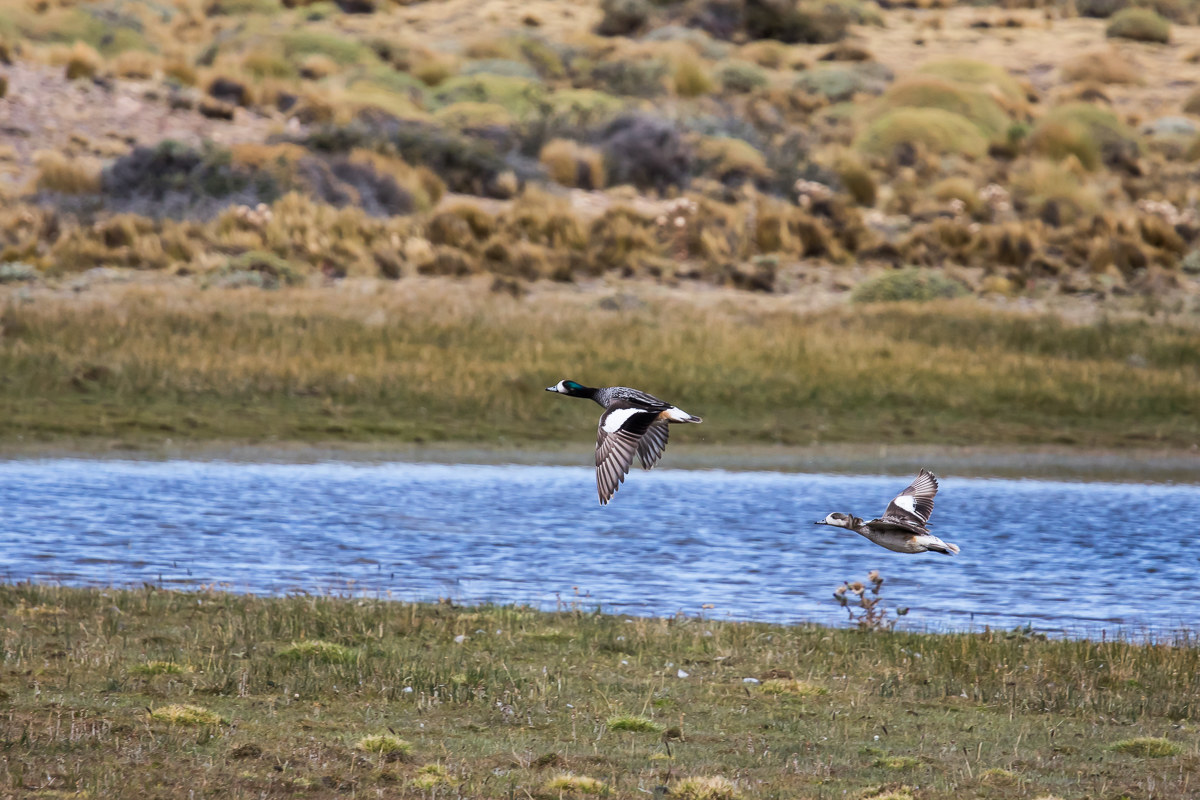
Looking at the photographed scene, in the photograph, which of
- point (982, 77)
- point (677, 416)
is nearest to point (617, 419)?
point (677, 416)

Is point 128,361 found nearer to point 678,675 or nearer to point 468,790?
point 678,675

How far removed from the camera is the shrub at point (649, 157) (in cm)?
4472

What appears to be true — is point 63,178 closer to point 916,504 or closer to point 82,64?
point 82,64

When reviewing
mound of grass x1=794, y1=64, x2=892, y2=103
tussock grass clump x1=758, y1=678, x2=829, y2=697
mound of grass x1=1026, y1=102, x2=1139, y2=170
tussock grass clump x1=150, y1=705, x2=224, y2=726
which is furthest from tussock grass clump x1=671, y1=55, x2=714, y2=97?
tussock grass clump x1=150, y1=705, x2=224, y2=726

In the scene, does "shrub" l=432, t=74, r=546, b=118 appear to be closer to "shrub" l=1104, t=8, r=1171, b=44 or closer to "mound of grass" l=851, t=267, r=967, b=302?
"mound of grass" l=851, t=267, r=967, b=302

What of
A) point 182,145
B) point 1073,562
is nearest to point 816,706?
point 1073,562

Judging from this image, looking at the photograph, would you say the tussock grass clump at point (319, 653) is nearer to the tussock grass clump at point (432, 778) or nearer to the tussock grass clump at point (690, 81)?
the tussock grass clump at point (432, 778)

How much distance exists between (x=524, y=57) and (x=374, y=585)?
5227cm

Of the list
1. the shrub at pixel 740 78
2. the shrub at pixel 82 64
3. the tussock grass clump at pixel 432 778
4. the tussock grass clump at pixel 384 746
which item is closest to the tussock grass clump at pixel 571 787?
the tussock grass clump at pixel 432 778

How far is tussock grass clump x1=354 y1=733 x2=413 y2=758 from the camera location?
910cm

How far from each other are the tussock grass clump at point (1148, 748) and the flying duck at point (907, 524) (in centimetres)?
154

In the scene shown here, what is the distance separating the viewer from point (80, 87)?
46.0 metres

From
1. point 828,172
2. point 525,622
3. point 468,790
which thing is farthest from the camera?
point 828,172

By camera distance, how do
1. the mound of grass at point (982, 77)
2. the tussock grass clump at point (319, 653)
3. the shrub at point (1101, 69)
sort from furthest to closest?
the shrub at point (1101, 69), the mound of grass at point (982, 77), the tussock grass clump at point (319, 653)
